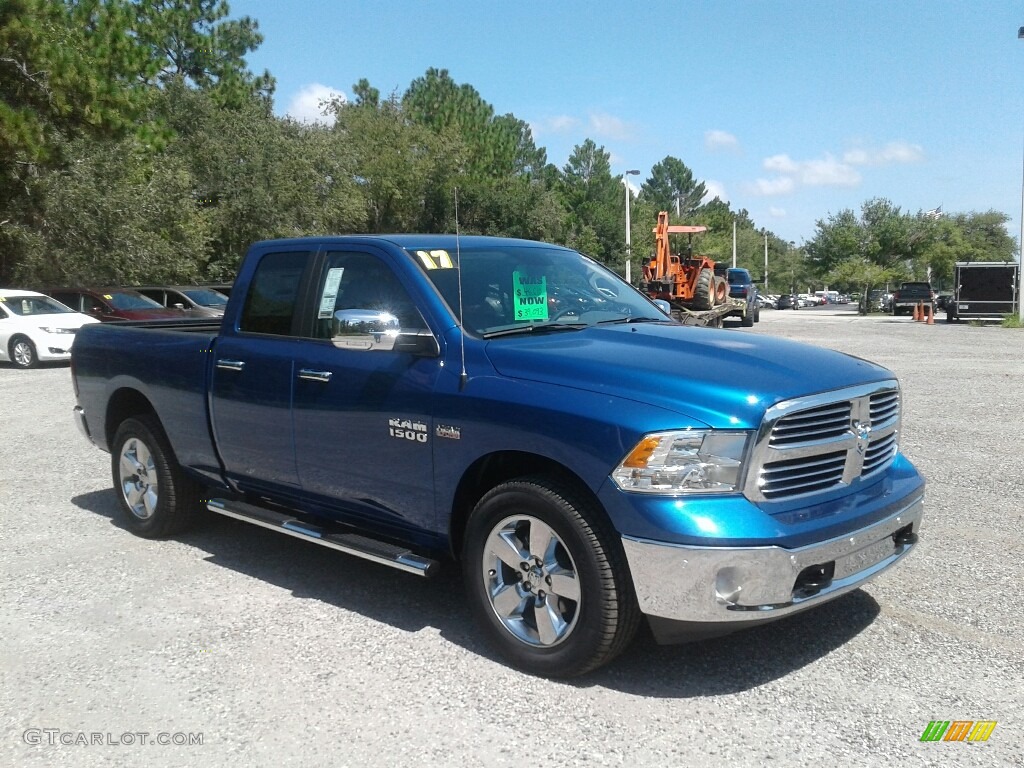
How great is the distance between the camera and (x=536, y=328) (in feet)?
15.4

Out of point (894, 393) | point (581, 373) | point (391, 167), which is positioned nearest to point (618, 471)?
point (581, 373)

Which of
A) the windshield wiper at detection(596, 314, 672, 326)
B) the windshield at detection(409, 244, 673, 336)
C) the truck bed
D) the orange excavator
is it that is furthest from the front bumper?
the orange excavator

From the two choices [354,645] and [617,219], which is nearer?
[354,645]

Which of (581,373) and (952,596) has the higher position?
(581,373)

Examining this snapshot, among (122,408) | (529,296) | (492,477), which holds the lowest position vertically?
(492,477)

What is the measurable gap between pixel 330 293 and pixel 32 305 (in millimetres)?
17114

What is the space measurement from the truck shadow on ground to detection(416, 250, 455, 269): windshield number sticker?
1.48m

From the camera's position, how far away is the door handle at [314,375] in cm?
484

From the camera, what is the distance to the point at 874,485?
4195mm

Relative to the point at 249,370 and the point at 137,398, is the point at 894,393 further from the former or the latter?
Result: the point at 137,398

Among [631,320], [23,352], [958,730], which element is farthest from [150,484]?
[23,352]

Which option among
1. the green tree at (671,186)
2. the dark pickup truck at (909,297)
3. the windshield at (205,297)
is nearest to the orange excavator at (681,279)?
the windshield at (205,297)

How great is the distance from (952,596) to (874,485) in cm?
117

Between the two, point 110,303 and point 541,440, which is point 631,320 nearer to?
point 541,440
